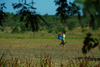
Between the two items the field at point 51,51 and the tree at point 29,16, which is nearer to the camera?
the tree at point 29,16

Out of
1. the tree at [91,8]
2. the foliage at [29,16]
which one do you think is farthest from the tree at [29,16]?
the tree at [91,8]

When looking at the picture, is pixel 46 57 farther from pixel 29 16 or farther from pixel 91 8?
pixel 91 8

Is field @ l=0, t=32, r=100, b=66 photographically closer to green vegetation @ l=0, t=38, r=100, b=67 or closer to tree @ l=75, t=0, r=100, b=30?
green vegetation @ l=0, t=38, r=100, b=67

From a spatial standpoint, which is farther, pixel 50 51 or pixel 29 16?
pixel 50 51

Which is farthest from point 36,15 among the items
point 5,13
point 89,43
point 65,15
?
point 89,43

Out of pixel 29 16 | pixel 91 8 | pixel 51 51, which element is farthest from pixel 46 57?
pixel 91 8

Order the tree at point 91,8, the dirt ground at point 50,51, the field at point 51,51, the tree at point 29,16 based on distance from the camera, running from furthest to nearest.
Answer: the dirt ground at point 50,51
the field at point 51,51
the tree at point 29,16
the tree at point 91,8

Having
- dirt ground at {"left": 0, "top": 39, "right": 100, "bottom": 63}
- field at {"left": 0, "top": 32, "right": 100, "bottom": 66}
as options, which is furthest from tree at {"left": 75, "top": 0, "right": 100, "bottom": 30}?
dirt ground at {"left": 0, "top": 39, "right": 100, "bottom": 63}

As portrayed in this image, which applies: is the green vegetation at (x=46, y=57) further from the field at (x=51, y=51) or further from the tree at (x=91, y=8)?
the tree at (x=91, y=8)

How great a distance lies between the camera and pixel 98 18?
1252mm

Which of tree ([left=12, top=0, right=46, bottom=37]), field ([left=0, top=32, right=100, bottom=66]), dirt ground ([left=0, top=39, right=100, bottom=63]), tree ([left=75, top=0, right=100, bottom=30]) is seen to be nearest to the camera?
tree ([left=75, top=0, right=100, bottom=30])

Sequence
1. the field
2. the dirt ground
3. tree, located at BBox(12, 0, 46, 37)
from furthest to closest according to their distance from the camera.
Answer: the dirt ground < the field < tree, located at BBox(12, 0, 46, 37)

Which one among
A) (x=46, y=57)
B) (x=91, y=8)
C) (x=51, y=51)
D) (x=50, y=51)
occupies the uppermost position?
(x=91, y=8)

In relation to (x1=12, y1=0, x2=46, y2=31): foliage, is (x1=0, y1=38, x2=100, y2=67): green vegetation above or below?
below
